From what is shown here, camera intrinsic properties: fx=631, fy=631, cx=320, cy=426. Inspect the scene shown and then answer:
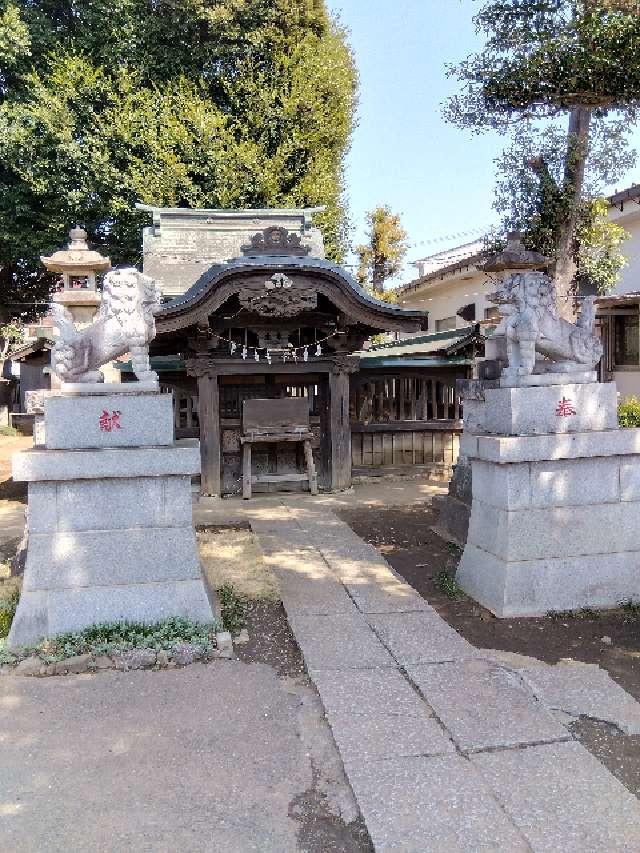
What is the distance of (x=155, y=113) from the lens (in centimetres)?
2120

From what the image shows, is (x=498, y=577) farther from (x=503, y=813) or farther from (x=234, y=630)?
(x=503, y=813)

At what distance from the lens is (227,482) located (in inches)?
497

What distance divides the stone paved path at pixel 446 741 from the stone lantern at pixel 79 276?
657 centimetres

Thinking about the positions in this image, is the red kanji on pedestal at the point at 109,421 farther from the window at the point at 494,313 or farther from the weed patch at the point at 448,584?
the window at the point at 494,313

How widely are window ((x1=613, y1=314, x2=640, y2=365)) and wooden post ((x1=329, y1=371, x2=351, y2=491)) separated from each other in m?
8.31

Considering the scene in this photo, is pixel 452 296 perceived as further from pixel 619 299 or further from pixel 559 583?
pixel 559 583

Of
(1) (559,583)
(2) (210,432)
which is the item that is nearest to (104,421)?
(1) (559,583)

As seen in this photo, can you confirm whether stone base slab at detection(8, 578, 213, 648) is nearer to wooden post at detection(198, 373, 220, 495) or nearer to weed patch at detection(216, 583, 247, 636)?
weed patch at detection(216, 583, 247, 636)

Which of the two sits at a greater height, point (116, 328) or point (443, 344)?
point (443, 344)

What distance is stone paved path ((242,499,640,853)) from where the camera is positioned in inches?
119

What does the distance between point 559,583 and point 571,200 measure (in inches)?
291

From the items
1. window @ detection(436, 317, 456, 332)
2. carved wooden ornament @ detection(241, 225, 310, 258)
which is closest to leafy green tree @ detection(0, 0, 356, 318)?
window @ detection(436, 317, 456, 332)

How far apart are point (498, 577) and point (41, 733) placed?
13.2 ft

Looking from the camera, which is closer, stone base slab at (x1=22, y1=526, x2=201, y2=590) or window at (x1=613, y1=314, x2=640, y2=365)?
stone base slab at (x1=22, y1=526, x2=201, y2=590)
